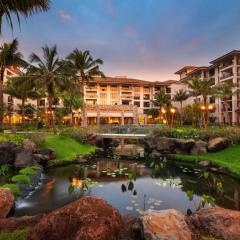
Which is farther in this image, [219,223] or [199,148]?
[199,148]

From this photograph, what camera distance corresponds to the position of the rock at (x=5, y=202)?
34.6ft

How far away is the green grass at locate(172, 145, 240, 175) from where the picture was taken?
2166cm

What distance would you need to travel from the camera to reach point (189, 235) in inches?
273

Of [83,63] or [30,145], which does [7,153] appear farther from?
[83,63]

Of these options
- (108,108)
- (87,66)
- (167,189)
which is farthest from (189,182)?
(108,108)

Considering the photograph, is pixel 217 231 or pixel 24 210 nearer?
pixel 217 231

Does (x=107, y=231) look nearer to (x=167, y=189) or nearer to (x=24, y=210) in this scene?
(x=24, y=210)

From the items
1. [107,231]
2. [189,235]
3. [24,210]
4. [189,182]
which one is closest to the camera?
[107,231]

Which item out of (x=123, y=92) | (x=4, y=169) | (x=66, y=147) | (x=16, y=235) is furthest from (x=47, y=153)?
(x=123, y=92)

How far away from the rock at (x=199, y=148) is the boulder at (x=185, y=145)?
1.37 feet

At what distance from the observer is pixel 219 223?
752 centimetres

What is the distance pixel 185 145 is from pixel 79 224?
948 inches

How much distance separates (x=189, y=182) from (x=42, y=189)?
375 inches

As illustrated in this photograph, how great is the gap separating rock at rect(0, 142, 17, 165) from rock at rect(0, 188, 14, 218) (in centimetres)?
1001
